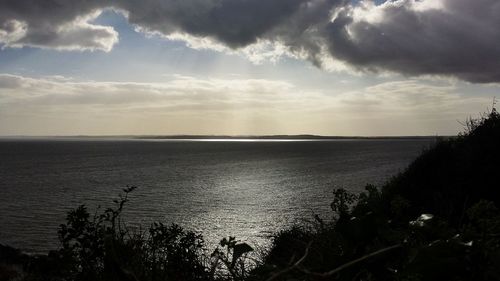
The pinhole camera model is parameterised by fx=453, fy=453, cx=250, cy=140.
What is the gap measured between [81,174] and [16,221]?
54987mm

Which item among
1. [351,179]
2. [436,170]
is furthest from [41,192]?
[436,170]

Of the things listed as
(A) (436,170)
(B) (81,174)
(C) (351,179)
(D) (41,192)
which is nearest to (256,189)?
(C) (351,179)

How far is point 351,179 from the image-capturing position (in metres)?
81.2

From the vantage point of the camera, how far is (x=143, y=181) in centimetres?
8781

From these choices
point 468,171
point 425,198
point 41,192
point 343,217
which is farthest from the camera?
point 41,192

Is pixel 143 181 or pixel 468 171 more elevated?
pixel 468 171

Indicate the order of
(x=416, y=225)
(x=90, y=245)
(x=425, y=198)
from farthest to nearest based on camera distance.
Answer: (x=425, y=198) < (x=90, y=245) < (x=416, y=225)

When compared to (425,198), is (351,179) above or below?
below

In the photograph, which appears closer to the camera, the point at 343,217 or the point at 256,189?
the point at 343,217

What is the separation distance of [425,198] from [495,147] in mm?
2636

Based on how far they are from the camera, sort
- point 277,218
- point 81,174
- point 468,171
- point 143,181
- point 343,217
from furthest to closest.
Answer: point 81,174 < point 143,181 < point 277,218 < point 468,171 < point 343,217

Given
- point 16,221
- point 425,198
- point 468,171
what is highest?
point 468,171

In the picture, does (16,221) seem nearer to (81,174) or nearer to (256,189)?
(256,189)

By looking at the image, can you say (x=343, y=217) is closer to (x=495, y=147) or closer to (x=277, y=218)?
(x=495, y=147)
